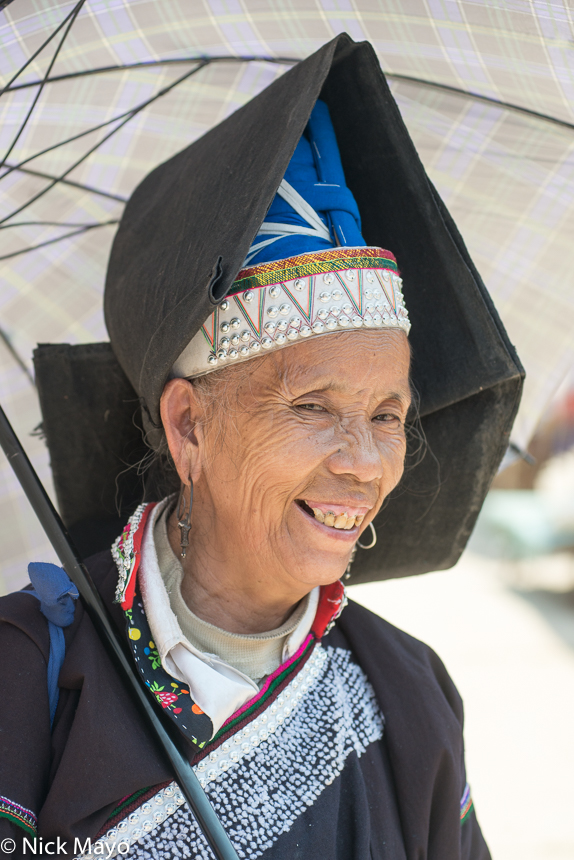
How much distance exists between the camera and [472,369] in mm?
1889

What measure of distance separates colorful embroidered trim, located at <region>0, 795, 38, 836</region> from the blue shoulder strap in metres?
0.16

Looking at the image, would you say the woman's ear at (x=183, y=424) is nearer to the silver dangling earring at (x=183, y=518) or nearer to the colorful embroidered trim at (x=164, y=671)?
the silver dangling earring at (x=183, y=518)

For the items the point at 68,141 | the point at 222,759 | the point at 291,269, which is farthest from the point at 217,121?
the point at 222,759

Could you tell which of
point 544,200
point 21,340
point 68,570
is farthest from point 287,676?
point 544,200

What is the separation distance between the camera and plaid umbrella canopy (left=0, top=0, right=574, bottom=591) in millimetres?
1593

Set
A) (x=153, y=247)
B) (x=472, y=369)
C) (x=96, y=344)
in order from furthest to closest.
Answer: (x=96, y=344), (x=472, y=369), (x=153, y=247)

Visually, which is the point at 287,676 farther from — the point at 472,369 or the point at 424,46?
the point at 424,46

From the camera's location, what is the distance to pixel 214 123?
2.16 meters

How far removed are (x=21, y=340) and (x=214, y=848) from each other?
60.5 inches

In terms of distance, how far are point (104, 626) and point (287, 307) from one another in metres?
0.73

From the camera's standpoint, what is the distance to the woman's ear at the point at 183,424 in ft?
5.35

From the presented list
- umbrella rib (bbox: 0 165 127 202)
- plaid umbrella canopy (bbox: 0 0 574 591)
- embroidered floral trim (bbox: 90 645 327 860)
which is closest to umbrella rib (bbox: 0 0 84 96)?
plaid umbrella canopy (bbox: 0 0 574 591)

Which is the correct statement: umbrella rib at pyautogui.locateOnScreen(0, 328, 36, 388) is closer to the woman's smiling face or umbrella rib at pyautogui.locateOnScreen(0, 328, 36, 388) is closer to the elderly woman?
the elderly woman

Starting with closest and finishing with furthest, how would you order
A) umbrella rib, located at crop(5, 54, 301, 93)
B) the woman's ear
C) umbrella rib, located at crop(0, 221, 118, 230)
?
the woman's ear → umbrella rib, located at crop(5, 54, 301, 93) → umbrella rib, located at crop(0, 221, 118, 230)
